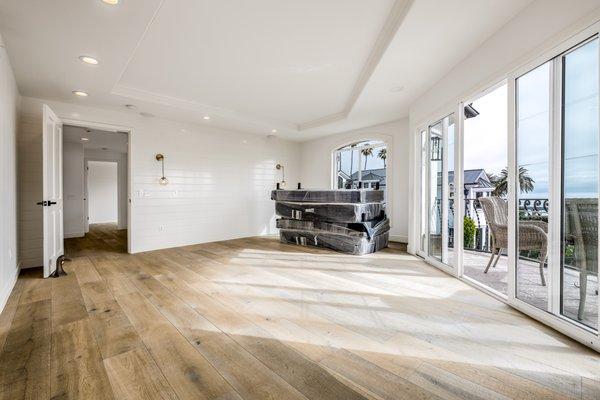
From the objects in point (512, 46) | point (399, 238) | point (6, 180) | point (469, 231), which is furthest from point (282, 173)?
point (512, 46)

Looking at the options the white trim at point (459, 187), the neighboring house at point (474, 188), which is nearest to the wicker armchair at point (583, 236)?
the white trim at point (459, 187)

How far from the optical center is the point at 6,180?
2787mm

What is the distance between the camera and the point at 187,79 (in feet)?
12.1

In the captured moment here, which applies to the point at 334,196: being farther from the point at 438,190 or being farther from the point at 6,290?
the point at 6,290

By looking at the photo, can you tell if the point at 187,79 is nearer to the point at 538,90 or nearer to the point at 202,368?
the point at 202,368

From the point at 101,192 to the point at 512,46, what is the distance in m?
11.8

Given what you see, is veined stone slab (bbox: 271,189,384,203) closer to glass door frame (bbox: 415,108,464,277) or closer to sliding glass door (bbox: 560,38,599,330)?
glass door frame (bbox: 415,108,464,277)

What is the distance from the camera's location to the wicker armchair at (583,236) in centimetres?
185

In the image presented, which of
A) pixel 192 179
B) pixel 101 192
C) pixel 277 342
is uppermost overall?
pixel 192 179

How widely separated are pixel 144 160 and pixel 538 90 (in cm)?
553

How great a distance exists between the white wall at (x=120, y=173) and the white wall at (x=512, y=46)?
8.26 meters

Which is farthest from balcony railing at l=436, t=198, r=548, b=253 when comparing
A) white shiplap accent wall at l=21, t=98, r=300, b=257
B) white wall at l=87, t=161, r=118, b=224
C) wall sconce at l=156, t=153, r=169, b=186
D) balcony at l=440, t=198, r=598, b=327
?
white wall at l=87, t=161, r=118, b=224

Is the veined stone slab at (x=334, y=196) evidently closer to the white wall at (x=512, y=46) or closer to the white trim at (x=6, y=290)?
the white wall at (x=512, y=46)

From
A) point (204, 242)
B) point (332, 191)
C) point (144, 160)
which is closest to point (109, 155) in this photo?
point (144, 160)
